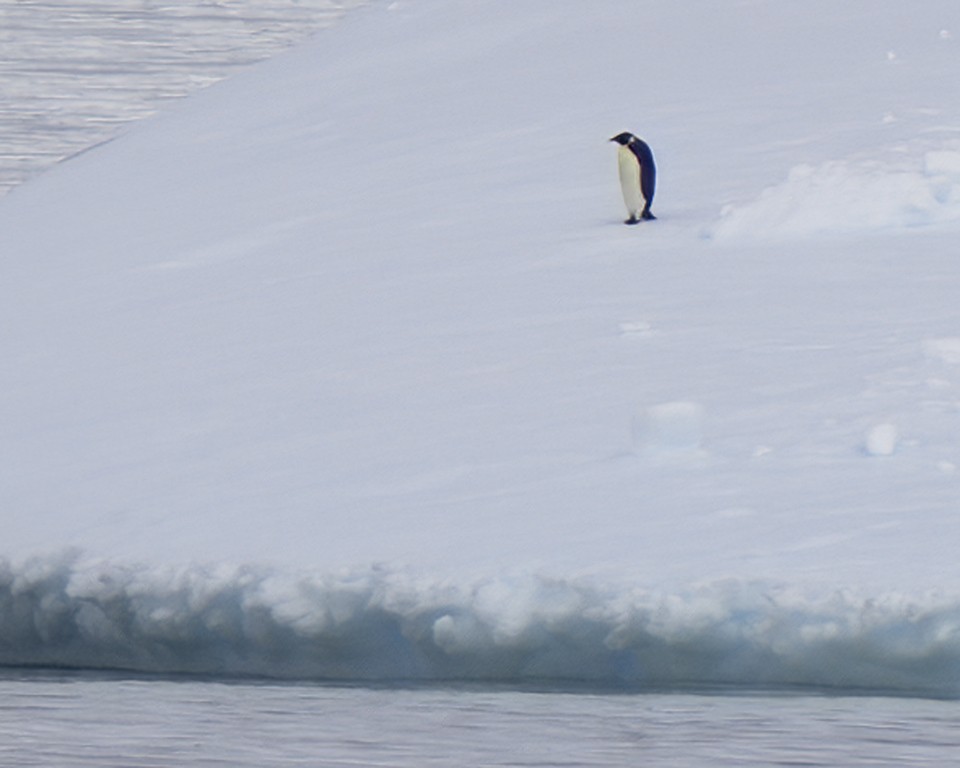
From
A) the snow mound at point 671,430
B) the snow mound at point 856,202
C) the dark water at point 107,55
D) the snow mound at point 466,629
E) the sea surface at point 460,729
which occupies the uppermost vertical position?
the dark water at point 107,55

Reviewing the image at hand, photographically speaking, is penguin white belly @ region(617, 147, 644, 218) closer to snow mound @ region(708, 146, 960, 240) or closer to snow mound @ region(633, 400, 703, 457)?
snow mound @ region(708, 146, 960, 240)

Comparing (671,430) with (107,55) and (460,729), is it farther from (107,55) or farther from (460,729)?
(107,55)

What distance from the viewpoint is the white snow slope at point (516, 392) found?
3.03 m

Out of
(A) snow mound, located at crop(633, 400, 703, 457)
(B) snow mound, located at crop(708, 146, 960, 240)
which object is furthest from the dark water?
(A) snow mound, located at crop(633, 400, 703, 457)

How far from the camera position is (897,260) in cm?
485

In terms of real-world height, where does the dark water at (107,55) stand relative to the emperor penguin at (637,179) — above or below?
above

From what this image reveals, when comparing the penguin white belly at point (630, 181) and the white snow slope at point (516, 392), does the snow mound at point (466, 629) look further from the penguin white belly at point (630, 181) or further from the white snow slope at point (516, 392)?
the penguin white belly at point (630, 181)

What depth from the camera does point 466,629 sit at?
304 cm

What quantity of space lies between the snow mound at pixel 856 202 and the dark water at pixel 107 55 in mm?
4113

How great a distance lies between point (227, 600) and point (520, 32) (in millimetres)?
6445

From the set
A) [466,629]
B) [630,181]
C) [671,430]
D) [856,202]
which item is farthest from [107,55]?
[466,629]

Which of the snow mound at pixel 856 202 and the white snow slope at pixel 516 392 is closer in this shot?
the white snow slope at pixel 516 392

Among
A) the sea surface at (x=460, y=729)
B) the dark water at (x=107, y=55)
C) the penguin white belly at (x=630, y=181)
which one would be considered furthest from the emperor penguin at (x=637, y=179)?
the dark water at (x=107, y=55)

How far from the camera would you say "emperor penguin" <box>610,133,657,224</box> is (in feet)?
18.4
